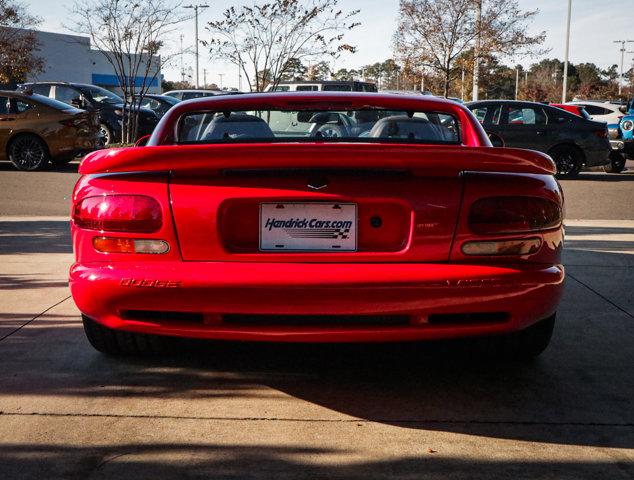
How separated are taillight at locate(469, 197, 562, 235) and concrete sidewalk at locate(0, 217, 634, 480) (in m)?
0.75

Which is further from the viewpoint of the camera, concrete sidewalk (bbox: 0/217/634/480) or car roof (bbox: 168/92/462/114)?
car roof (bbox: 168/92/462/114)

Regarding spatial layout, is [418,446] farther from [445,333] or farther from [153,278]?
[153,278]

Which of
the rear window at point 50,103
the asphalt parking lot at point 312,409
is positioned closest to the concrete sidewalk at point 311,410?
the asphalt parking lot at point 312,409

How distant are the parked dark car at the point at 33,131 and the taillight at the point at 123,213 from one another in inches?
486

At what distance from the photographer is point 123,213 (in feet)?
10.5

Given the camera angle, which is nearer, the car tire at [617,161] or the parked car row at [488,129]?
the parked car row at [488,129]

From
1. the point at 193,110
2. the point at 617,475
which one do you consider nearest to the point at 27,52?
the point at 193,110

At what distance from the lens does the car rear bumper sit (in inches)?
120

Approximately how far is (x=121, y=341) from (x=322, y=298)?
1249 millimetres

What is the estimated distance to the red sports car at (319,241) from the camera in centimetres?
306

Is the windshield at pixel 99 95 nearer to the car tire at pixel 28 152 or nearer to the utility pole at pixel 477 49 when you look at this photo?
the car tire at pixel 28 152

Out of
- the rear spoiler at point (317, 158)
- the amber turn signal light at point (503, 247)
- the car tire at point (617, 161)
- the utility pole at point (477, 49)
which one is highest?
the utility pole at point (477, 49)

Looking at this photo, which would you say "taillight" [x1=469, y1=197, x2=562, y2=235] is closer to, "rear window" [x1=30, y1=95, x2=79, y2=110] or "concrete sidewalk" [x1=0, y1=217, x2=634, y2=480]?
"concrete sidewalk" [x1=0, y1=217, x2=634, y2=480]

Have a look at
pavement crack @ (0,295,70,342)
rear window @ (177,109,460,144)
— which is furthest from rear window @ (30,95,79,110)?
rear window @ (177,109,460,144)
